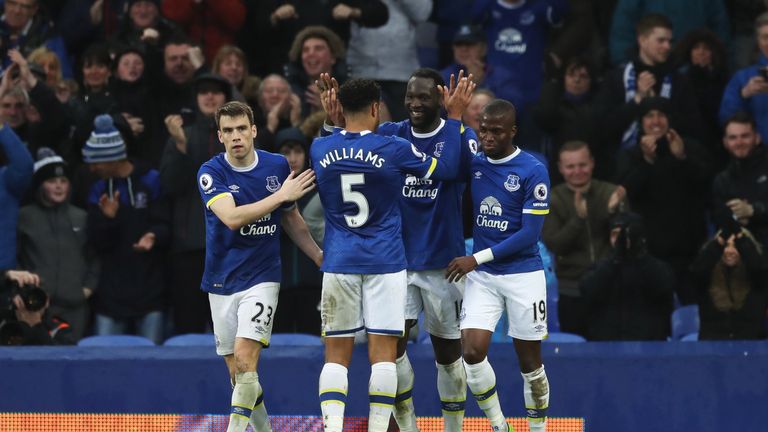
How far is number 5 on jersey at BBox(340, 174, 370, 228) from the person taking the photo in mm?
9195

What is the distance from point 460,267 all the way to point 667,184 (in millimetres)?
4441

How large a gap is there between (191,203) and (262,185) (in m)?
3.55

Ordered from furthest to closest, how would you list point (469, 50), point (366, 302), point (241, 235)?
point (469, 50), point (241, 235), point (366, 302)

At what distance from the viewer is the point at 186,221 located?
1297 cm

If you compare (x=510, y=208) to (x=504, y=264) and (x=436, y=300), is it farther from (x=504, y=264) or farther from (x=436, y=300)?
(x=436, y=300)

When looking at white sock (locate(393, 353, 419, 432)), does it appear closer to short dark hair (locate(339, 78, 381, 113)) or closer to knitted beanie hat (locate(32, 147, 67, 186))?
short dark hair (locate(339, 78, 381, 113))

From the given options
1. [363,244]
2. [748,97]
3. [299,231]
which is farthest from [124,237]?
[748,97]

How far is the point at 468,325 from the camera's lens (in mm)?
9664

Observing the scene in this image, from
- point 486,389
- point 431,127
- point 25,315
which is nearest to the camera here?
point 486,389

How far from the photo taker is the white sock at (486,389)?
9.66m

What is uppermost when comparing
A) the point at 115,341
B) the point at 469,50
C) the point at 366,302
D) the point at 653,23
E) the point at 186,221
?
the point at 653,23

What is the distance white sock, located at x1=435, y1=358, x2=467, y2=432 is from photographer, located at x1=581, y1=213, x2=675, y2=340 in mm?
2166

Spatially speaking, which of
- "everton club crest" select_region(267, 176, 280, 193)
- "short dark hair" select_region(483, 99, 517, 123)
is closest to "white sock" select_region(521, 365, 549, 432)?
"short dark hair" select_region(483, 99, 517, 123)

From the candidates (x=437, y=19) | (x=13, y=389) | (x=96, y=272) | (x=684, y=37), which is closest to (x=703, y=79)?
(x=684, y=37)
